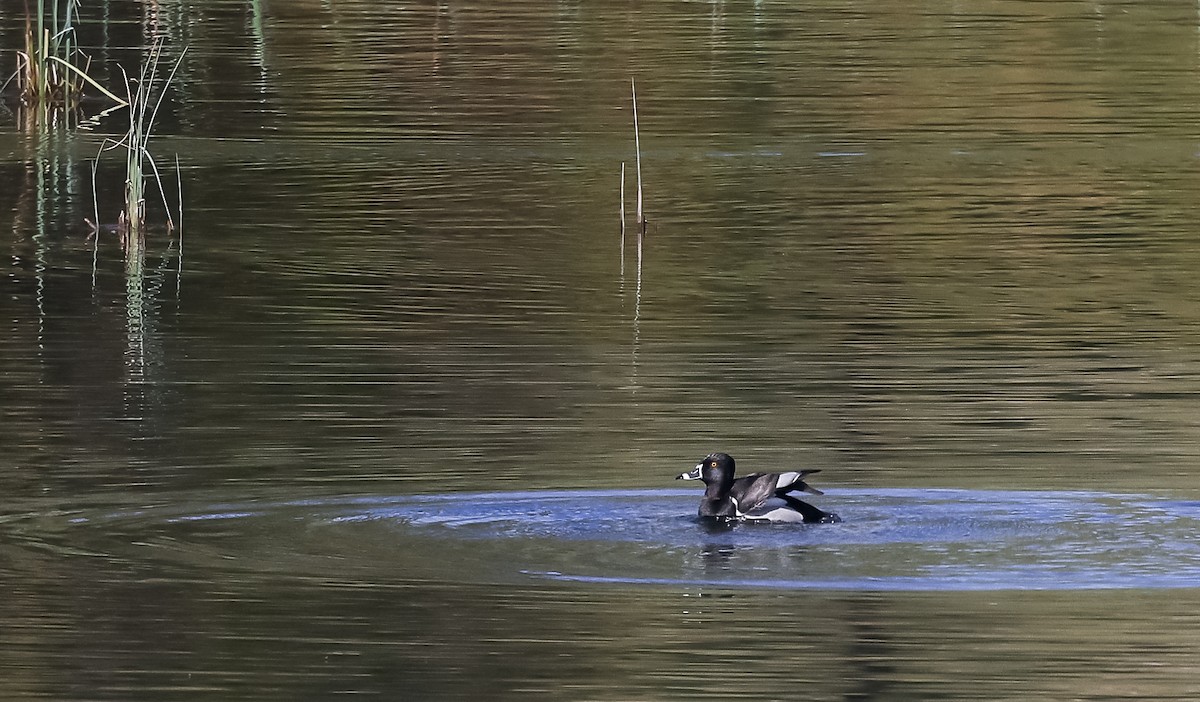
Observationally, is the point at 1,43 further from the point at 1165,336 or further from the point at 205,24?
the point at 1165,336

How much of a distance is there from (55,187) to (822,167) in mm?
6066

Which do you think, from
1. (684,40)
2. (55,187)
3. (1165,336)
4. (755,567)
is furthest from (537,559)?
(684,40)

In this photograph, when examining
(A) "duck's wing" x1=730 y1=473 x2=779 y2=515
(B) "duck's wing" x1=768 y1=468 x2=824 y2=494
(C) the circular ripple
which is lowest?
(C) the circular ripple

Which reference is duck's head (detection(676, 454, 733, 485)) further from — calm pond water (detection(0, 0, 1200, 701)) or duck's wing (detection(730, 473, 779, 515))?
calm pond water (detection(0, 0, 1200, 701))

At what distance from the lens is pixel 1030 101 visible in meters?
28.8

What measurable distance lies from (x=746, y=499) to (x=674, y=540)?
0.36 meters

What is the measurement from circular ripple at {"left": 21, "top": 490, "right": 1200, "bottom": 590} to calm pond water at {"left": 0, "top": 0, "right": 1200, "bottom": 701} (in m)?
0.02

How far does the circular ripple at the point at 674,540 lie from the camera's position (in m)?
9.65

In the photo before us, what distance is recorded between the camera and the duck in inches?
410

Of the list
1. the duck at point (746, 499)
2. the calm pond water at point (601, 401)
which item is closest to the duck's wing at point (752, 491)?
the duck at point (746, 499)

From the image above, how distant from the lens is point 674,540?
10258mm

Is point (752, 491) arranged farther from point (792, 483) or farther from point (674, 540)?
point (674, 540)

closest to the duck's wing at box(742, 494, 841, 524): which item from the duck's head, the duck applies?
the duck

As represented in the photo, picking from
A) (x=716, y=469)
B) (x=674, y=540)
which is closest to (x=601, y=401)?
(x=716, y=469)
